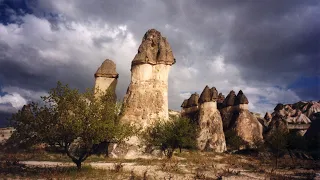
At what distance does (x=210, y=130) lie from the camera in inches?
1839

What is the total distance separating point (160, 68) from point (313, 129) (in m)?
31.8

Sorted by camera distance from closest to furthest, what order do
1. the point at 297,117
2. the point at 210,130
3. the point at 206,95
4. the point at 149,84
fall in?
the point at 149,84 → the point at 210,130 → the point at 206,95 → the point at 297,117

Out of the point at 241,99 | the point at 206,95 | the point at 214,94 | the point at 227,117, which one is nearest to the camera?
the point at 214,94

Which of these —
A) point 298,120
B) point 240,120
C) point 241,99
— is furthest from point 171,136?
point 298,120

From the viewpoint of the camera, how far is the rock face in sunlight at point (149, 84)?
3431cm

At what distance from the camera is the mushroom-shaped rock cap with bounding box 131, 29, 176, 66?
3594cm

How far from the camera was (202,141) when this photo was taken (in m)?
45.8

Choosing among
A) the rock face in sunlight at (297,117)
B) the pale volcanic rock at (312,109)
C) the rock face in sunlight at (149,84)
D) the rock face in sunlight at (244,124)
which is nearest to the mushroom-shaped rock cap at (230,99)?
the rock face in sunlight at (244,124)

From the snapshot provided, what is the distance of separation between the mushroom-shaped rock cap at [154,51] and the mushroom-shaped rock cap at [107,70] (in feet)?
8.84

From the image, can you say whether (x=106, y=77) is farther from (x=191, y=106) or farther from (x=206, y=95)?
(x=191, y=106)

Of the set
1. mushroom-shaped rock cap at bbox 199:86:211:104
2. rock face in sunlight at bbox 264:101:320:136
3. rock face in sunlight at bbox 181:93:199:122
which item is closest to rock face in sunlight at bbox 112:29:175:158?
mushroom-shaped rock cap at bbox 199:86:211:104

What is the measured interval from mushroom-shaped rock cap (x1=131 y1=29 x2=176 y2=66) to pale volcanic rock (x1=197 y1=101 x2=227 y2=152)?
14805 millimetres

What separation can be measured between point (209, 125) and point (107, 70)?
19.9 metres

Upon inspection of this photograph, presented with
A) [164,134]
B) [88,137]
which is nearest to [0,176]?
[88,137]
